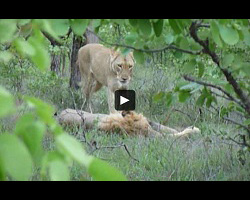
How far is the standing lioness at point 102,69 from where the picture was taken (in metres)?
8.39

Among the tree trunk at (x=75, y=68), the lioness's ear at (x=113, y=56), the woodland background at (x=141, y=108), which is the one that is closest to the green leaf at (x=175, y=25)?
the woodland background at (x=141, y=108)

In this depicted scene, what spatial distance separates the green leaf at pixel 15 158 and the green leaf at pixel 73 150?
0.06 meters

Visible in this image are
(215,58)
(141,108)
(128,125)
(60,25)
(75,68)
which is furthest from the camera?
(75,68)

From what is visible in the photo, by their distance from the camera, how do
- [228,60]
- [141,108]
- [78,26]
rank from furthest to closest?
[141,108]
[228,60]
[78,26]

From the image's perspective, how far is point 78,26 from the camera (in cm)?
186

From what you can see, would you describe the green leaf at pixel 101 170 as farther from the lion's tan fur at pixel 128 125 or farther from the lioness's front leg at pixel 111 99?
the lioness's front leg at pixel 111 99

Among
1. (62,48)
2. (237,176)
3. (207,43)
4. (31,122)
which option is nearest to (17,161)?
(31,122)

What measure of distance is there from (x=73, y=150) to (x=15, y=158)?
11 centimetres

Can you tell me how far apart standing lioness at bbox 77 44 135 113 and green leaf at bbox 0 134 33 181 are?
725cm

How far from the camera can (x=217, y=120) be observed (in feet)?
21.5

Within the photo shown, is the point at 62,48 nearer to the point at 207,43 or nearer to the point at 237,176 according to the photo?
the point at 237,176

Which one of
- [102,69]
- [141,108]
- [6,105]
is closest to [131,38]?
[6,105]

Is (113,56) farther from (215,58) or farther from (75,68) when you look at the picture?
(215,58)

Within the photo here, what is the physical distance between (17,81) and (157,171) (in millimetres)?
5118
